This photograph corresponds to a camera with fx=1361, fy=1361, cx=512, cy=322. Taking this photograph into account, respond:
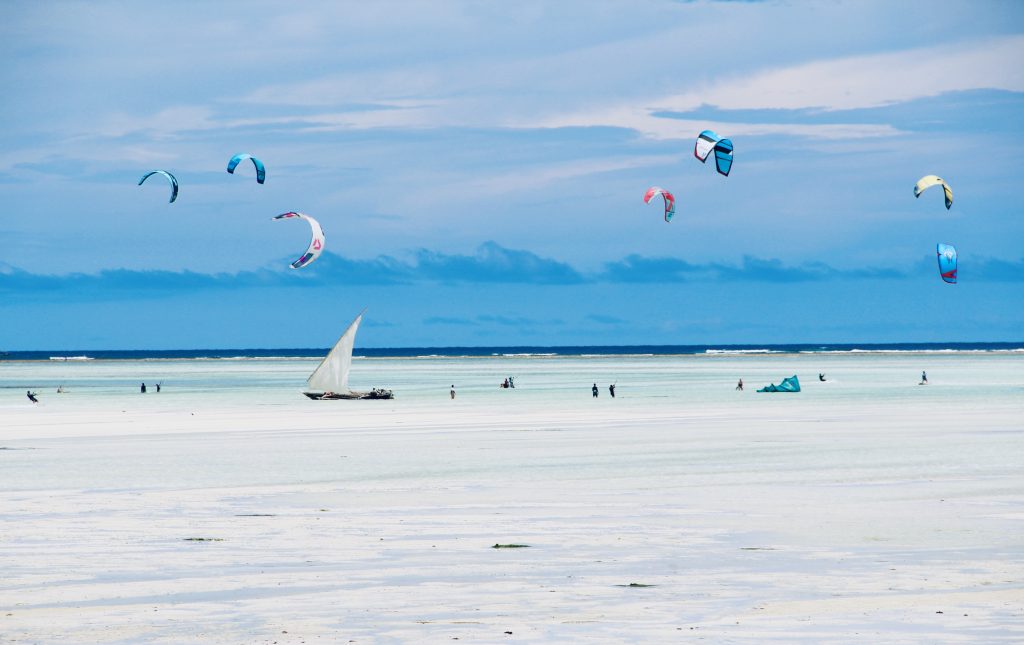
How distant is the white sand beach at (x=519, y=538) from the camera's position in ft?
38.8

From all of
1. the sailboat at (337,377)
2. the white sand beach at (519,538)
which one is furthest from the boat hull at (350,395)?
the white sand beach at (519,538)

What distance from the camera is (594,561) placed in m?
15.0

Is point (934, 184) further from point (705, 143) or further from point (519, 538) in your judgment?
point (519, 538)

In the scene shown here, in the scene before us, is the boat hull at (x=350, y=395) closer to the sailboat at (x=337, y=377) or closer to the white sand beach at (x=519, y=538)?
the sailboat at (x=337, y=377)

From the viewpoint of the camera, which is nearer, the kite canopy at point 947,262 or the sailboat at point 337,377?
the kite canopy at point 947,262

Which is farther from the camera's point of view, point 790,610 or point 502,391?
point 502,391

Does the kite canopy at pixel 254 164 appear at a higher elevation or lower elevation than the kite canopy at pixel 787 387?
higher

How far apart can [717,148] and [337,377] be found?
23.9 meters

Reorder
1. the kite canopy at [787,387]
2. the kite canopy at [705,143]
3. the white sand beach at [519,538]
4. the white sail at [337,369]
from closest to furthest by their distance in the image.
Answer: the white sand beach at [519,538], the kite canopy at [705,143], the white sail at [337,369], the kite canopy at [787,387]

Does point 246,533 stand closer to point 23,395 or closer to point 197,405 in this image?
point 197,405

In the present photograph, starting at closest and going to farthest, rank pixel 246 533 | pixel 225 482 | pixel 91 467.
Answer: pixel 246 533 → pixel 225 482 → pixel 91 467

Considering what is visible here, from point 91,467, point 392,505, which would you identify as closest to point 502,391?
point 91,467

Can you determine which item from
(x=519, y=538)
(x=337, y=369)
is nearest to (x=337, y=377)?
(x=337, y=369)

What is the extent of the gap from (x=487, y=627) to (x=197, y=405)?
56.0 meters
